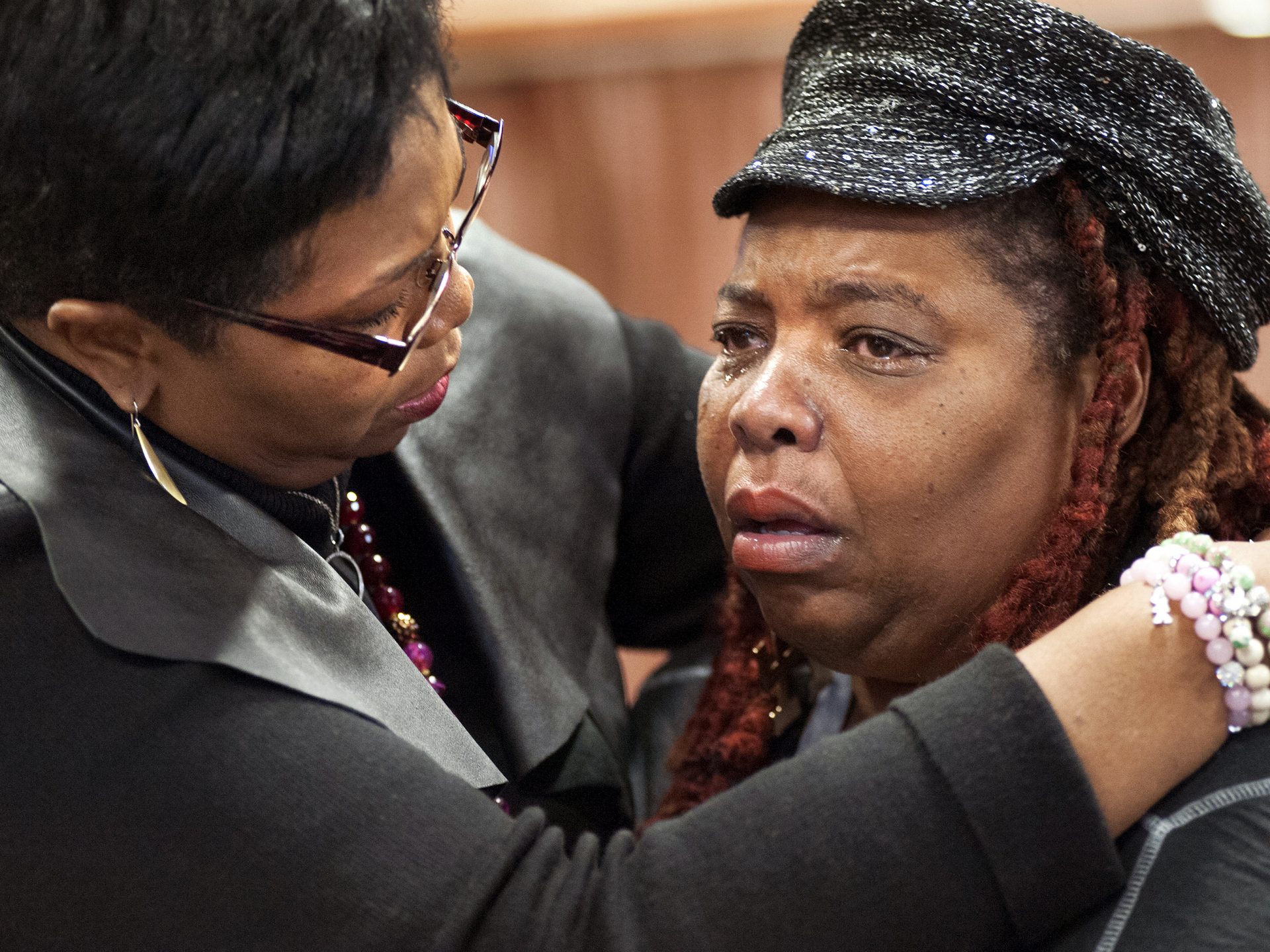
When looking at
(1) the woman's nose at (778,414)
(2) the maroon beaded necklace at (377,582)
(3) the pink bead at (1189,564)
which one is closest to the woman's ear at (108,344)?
(2) the maroon beaded necklace at (377,582)

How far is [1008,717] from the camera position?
2.91 feet

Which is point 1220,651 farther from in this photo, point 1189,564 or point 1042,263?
point 1042,263

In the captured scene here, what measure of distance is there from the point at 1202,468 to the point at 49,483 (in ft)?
2.97

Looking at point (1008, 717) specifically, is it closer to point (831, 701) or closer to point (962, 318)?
point (962, 318)

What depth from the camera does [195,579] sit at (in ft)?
3.18

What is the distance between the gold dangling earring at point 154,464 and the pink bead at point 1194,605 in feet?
2.39

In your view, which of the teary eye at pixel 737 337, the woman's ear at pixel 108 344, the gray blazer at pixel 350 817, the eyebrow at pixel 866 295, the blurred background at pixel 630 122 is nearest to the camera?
the gray blazer at pixel 350 817

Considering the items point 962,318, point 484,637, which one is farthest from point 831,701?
point 962,318

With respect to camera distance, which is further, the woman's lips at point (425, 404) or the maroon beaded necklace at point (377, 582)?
the maroon beaded necklace at point (377, 582)

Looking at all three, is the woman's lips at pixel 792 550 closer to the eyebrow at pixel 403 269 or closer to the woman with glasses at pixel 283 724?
the woman with glasses at pixel 283 724

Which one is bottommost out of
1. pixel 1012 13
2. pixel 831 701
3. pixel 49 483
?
pixel 831 701

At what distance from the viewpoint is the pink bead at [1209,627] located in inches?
35.9

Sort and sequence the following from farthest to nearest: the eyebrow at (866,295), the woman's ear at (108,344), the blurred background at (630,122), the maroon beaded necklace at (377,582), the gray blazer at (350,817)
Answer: the blurred background at (630,122) → the maroon beaded necklace at (377,582) → the eyebrow at (866,295) → the woman's ear at (108,344) → the gray blazer at (350,817)

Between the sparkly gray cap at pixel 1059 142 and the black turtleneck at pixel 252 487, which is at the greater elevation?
the sparkly gray cap at pixel 1059 142
